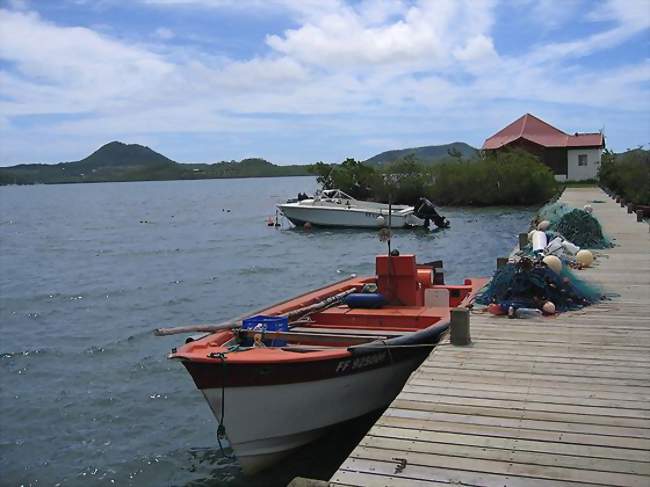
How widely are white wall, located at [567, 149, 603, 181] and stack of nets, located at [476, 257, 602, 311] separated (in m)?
52.6

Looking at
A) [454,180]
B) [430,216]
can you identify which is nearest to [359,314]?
[430,216]

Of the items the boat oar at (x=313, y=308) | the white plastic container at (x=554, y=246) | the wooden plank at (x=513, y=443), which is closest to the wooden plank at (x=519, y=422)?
the wooden plank at (x=513, y=443)

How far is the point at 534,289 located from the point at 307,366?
3.97m

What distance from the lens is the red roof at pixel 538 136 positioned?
60375mm

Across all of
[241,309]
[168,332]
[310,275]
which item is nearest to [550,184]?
[310,275]

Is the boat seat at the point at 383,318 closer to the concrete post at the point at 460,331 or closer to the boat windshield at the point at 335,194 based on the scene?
the concrete post at the point at 460,331

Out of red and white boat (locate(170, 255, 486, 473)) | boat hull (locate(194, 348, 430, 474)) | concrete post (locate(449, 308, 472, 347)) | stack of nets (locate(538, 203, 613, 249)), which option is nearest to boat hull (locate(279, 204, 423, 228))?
stack of nets (locate(538, 203, 613, 249))

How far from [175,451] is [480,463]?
5523 mm

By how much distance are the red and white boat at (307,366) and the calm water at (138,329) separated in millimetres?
611

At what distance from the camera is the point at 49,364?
44.2 ft

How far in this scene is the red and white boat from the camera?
7.46 m

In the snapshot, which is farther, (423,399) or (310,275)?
(310,275)

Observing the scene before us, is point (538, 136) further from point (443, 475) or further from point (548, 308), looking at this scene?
point (443, 475)

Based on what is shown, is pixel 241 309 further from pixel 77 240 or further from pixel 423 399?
pixel 77 240
